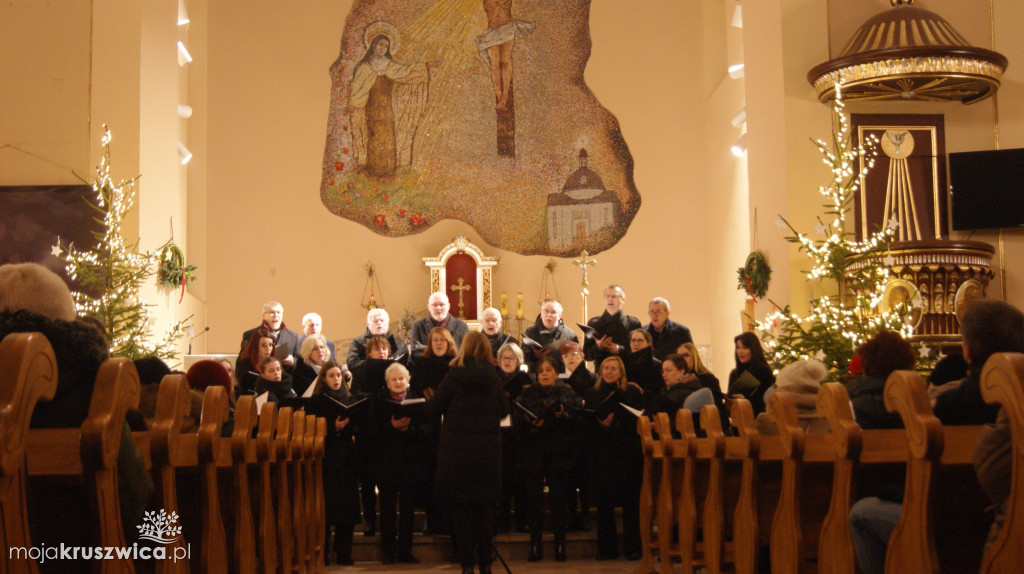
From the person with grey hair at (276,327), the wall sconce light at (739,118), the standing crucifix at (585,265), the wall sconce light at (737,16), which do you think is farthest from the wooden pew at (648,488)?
the wall sconce light at (737,16)

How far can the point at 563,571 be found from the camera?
5871 millimetres

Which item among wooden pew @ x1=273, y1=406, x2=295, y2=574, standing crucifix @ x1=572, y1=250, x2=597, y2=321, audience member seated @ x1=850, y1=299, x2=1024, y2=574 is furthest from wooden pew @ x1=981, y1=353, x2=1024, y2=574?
standing crucifix @ x1=572, y1=250, x2=597, y2=321

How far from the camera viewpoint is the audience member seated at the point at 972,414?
2158 mm

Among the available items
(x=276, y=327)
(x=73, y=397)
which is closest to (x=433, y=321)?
(x=276, y=327)

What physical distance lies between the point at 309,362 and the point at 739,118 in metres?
6.03

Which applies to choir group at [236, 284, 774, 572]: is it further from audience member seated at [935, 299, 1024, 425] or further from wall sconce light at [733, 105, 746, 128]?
wall sconce light at [733, 105, 746, 128]

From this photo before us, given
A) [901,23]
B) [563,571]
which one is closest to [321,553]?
[563,571]

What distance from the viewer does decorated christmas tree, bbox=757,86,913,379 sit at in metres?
7.18

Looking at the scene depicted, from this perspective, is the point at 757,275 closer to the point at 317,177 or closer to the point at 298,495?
the point at 298,495

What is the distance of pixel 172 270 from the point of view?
34.5 ft

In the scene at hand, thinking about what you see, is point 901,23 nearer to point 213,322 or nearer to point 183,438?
point 183,438

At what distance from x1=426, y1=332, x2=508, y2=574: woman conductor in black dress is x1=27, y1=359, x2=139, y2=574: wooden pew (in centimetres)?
343

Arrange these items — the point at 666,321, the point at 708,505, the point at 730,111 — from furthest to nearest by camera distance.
Result: the point at 730,111 < the point at 666,321 < the point at 708,505

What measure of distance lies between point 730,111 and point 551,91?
7.89 ft
